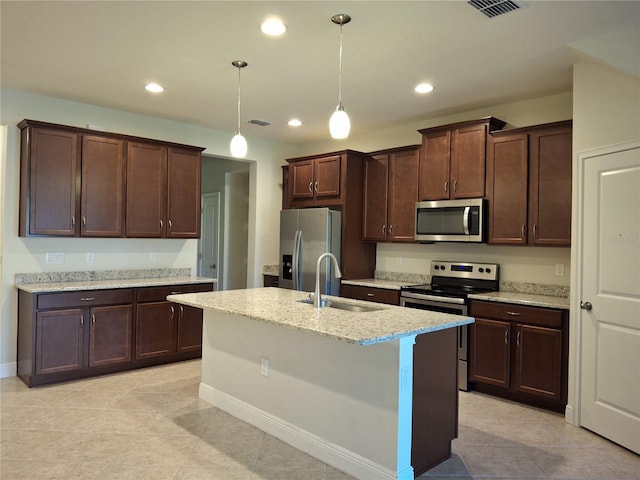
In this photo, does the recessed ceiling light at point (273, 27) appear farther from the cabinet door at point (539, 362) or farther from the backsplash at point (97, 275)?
the backsplash at point (97, 275)

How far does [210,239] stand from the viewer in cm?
731

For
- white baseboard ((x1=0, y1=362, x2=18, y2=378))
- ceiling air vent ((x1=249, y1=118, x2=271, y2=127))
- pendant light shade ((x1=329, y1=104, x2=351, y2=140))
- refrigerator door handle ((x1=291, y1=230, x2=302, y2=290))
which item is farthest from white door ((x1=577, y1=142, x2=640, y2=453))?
white baseboard ((x1=0, y1=362, x2=18, y2=378))

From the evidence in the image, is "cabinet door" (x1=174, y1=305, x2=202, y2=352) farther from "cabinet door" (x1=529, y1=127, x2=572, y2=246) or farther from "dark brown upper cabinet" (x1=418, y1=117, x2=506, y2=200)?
"cabinet door" (x1=529, y1=127, x2=572, y2=246)

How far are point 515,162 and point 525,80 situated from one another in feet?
2.25

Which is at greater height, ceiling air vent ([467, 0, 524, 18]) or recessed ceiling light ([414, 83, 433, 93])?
recessed ceiling light ([414, 83, 433, 93])

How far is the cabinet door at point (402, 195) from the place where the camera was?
4879 mm

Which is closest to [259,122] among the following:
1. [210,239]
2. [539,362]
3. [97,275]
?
[97,275]

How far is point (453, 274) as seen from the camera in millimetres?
4703

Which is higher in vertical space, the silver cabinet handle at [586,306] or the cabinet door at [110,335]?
the silver cabinet handle at [586,306]

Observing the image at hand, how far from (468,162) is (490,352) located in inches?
68.9

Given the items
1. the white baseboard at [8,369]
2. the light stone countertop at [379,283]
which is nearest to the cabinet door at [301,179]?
the light stone countertop at [379,283]

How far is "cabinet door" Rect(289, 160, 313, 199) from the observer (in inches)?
221

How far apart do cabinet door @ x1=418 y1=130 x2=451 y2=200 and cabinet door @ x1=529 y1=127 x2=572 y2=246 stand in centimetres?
80

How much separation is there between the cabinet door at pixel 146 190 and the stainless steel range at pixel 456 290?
2646 mm
